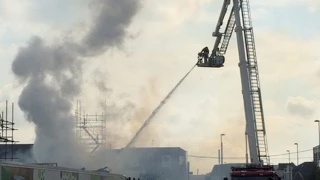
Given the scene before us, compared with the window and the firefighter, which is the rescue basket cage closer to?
the firefighter

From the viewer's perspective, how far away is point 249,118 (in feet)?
193

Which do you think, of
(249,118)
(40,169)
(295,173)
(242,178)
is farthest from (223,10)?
(295,173)

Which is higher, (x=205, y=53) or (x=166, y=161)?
(x=205, y=53)

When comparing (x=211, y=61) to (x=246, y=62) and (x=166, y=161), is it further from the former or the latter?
(x=166, y=161)

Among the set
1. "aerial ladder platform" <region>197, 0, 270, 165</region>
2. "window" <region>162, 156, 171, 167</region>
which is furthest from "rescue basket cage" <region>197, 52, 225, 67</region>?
"window" <region>162, 156, 171, 167</region>

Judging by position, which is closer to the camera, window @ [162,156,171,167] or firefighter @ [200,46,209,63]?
firefighter @ [200,46,209,63]

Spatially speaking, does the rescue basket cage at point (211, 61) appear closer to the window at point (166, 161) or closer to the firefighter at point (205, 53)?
the firefighter at point (205, 53)

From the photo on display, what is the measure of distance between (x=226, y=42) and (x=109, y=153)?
818 inches

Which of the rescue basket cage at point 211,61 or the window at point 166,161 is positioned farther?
the window at point 166,161

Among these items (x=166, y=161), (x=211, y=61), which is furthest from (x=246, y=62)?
(x=166, y=161)

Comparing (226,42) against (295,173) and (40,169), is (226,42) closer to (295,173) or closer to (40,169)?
(40,169)

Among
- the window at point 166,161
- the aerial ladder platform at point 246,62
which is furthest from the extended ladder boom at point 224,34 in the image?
the window at point 166,161

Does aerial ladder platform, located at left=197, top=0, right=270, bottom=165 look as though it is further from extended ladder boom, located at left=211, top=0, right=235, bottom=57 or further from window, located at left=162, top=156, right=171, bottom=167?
window, located at left=162, top=156, right=171, bottom=167

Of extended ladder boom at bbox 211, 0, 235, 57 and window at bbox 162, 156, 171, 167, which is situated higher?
extended ladder boom at bbox 211, 0, 235, 57
